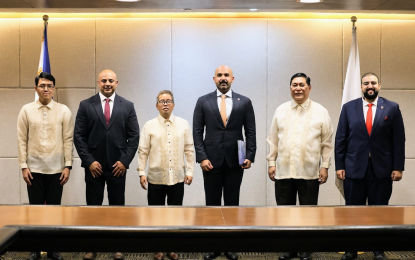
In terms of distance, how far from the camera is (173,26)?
5.93 m

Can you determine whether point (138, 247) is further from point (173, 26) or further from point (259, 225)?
point (173, 26)

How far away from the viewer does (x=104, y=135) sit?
4496mm

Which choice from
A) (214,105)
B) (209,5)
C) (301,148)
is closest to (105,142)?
(214,105)

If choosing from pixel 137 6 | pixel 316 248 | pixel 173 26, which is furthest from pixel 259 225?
pixel 173 26

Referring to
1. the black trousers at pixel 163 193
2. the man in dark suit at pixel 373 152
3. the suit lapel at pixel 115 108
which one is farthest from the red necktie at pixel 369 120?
the suit lapel at pixel 115 108

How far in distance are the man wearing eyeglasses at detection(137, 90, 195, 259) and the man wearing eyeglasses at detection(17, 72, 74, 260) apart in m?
0.76

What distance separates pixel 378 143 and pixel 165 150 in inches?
77.4

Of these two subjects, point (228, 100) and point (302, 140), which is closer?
point (302, 140)

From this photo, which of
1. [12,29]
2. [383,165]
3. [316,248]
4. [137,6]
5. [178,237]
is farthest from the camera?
[12,29]

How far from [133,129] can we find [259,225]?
254 centimetres

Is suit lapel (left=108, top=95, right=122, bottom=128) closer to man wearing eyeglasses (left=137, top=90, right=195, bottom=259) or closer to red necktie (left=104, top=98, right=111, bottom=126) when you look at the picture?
red necktie (left=104, top=98, right=111, bottom=126)

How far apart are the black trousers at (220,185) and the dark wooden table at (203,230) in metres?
1.85

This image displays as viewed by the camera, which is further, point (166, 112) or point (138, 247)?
point (166, 112)

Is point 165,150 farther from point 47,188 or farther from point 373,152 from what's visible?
point 373,152
